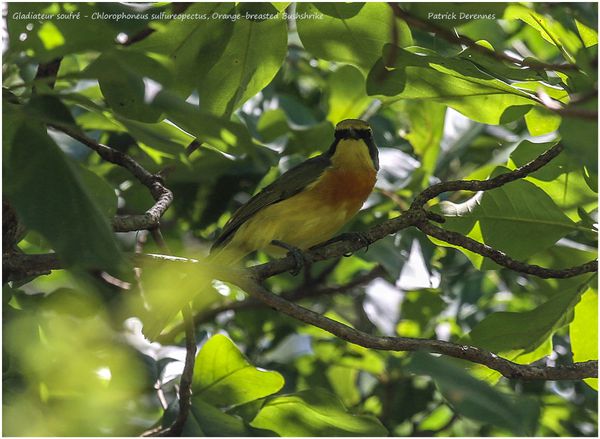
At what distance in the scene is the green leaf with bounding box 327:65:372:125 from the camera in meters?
4.34

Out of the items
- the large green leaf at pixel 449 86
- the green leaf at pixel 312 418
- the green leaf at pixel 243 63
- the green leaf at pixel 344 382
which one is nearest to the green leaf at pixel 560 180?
the large green leaf at pixel 449 86

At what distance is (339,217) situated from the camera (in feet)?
13.1

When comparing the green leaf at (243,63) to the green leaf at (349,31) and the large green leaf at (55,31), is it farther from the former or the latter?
the large green leaf at (55,31)

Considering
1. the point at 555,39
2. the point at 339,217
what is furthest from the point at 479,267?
the point at 339,217

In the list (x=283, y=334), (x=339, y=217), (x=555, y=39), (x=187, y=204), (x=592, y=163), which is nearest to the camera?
(x=592, y=163)

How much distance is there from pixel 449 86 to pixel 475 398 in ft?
3.88

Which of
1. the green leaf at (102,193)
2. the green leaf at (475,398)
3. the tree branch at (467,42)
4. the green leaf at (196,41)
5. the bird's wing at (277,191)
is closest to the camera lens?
the green leaf at (475,398)

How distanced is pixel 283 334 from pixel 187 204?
910mm

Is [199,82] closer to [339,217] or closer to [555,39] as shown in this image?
[555,39]

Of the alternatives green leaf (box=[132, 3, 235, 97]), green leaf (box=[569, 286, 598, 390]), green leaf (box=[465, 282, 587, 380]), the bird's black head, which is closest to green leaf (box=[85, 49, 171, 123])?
green leaf (box=[132, 3, 235, 97])

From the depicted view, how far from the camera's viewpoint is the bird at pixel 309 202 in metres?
4.02

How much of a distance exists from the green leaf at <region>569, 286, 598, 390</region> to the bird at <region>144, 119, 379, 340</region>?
1.30m

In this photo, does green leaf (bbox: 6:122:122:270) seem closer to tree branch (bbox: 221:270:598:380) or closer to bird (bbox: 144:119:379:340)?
tree branch (bbox: 221:270:598:380)

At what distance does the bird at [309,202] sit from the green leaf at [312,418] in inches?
47.7
